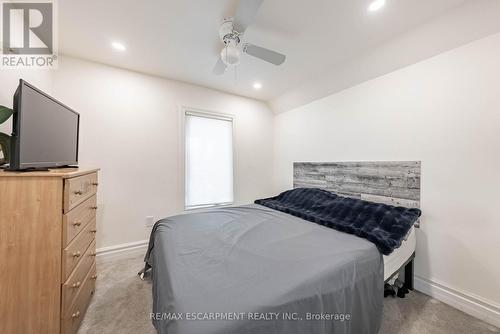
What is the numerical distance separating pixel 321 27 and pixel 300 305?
2.18 metres

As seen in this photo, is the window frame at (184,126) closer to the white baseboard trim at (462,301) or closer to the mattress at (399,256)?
the mattress at (399,256)

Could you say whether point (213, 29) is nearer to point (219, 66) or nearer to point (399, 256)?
point (219, 66)

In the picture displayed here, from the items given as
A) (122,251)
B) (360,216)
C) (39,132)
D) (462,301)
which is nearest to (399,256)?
(360,216)

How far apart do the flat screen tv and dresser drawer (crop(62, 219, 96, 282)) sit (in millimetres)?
528

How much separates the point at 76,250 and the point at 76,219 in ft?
0.71

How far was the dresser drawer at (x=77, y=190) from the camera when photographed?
1071 millimetres

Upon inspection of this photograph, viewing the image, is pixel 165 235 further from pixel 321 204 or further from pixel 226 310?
pixel 321 204

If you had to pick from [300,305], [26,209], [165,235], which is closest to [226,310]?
[300,305]

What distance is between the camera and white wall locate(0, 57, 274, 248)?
2275mm

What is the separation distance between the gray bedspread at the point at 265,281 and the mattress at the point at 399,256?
0.15 meters

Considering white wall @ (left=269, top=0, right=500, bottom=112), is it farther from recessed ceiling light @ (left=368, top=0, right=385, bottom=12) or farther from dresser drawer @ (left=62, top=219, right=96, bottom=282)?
dresser drawer @ (left=62, top=219, right=96, bottom=282)

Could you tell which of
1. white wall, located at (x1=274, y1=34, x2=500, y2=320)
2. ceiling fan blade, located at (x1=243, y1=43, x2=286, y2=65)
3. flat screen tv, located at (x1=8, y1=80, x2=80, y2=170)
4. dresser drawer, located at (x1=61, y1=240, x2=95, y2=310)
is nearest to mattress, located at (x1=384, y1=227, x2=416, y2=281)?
white wall, located at (x1=274, y1=34, x2=500, y2=320)

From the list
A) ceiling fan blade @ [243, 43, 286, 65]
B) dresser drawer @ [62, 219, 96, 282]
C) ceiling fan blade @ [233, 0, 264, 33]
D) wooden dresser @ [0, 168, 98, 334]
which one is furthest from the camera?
ceiling fan blade @ [243, 43, 286, 65]

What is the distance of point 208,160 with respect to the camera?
3.15m
